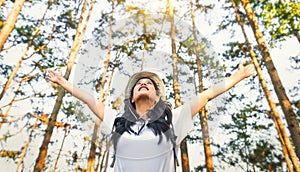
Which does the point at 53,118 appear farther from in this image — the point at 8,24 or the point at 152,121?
the point at 152,121

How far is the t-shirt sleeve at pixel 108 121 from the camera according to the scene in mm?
2156

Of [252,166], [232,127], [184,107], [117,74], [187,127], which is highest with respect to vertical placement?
[232,127]

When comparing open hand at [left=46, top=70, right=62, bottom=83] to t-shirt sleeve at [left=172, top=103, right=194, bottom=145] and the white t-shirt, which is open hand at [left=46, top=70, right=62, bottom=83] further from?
t-shirt sleeve at [left=172, top=103, right=194, bottom=145]

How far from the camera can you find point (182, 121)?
2127mm

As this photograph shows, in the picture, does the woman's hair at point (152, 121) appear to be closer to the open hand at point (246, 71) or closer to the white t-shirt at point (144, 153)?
the white t-shirt at point (144, 153)

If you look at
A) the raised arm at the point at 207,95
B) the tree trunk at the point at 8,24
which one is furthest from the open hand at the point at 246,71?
the tree trunk at the point at 8,24

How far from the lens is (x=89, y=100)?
2262 mm

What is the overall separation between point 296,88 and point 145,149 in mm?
15752

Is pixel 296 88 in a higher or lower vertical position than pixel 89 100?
higher

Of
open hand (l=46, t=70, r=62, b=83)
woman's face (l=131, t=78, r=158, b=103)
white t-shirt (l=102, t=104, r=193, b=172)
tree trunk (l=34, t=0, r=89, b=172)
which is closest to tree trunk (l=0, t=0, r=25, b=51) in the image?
tree trunk (l=34, t=0, r=89, b=172)

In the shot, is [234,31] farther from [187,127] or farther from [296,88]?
[187,127]

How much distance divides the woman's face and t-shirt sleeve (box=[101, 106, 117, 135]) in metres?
0.22

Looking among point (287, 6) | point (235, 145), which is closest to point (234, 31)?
point (287, 6)

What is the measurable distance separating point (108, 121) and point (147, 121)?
0.36 m
